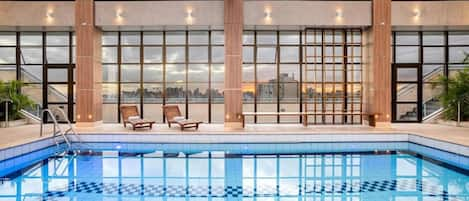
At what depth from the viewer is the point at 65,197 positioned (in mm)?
5551

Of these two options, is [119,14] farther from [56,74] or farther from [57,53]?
[56,74]

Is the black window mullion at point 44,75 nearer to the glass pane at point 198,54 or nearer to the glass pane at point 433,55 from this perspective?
the glass pane at point 198,54

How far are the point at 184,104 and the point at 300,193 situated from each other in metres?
9.14

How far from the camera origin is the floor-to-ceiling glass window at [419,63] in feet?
46.5

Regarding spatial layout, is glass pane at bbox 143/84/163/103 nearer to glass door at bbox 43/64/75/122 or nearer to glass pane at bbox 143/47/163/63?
glass pane at bbox 143/47/163/63

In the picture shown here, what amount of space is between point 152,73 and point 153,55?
2.10 ft

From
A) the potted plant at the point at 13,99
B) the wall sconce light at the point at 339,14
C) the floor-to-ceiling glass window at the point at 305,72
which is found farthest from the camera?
the floor-to-ceiling glass window at the point at 305,72

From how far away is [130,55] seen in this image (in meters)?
14.3

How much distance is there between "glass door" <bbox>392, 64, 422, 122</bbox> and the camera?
560 inches

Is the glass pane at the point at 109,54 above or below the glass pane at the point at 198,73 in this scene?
above

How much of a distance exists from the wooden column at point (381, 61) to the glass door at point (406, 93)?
2015mm

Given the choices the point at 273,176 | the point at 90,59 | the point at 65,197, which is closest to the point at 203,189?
the point at 273,176

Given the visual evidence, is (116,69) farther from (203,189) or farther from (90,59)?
(203,189)

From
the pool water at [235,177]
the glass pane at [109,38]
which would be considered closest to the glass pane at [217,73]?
the glass pane at [109,38]
